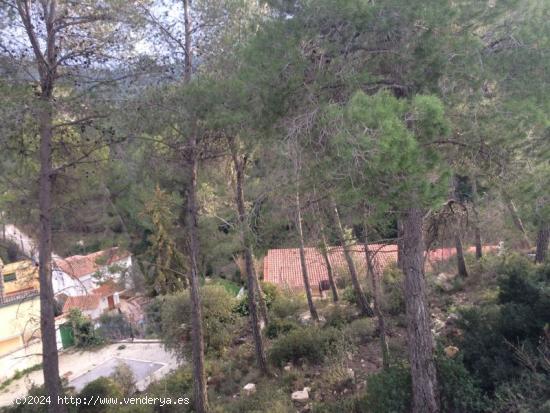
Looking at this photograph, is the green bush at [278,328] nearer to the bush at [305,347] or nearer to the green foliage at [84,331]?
the bush at [305,347]

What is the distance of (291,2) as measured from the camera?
5383 mm

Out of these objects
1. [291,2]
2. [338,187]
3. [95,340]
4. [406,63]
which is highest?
[291,2]

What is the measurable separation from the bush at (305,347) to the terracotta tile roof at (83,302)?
62.2 ft

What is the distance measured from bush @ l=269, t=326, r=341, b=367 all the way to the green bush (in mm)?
2191

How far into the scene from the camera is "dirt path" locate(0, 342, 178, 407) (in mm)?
16422

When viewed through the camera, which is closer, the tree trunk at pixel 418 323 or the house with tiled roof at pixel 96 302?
the tree trunk at pixel 418 323

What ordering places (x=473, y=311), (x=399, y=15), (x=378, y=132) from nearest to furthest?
1. (x=378, y=132)
2. (x=399, y=15)
3. (x=473, y=311)

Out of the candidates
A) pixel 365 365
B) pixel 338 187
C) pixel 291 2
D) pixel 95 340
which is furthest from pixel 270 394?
pixel 95 340

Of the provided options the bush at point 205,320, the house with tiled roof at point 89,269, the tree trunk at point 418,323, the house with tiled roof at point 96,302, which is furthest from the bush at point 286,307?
the house with tiled roof at point 96,302

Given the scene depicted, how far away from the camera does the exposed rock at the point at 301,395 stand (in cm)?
796

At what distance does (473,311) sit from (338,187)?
4.71 m

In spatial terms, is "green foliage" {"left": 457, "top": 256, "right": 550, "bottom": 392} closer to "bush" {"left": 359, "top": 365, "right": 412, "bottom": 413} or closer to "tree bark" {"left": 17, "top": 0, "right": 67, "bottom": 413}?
"bush" {"left": 359, "top": 365, "right": 412, "bottom": 413}

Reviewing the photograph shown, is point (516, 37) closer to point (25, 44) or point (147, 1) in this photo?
point (147, 1)

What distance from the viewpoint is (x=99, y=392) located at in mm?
9180
